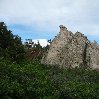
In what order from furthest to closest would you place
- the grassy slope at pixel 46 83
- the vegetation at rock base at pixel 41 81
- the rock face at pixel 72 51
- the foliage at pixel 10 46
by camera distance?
the rock face at pixel 72 51 → the foliage at pixel 10 46 → the vegetation at rock base at pixel 41 81 → the grassy slope at pixel 46 83

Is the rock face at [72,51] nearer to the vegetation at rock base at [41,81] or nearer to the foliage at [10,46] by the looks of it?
the vegetation at rock base at [41,81]

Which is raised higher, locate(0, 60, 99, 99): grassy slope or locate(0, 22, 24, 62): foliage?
locate(0, 22, 24, 62): foliage

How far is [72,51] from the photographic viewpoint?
43812mm

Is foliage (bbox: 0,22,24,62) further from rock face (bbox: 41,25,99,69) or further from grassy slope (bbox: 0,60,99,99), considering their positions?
rock face (bbox: 41,25,99,69)

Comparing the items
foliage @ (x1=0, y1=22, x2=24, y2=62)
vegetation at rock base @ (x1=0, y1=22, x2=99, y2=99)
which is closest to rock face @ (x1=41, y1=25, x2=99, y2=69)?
vegetation at rock base @ (x1=0, y1=22, x2=99, y2=99)

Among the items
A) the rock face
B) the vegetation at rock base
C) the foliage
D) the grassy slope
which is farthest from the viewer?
the rock face

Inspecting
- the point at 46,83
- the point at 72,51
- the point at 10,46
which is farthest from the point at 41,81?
the point at 72,51

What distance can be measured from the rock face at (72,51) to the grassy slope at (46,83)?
10.0 ft

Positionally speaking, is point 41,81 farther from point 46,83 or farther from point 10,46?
point 10,46

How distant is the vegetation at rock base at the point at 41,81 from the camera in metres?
30.3

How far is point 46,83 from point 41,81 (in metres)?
0.59

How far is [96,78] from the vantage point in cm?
3825

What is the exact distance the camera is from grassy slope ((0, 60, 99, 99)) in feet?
98.8

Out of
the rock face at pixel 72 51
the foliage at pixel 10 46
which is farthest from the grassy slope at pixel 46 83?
the rock face at pixel 72 51
